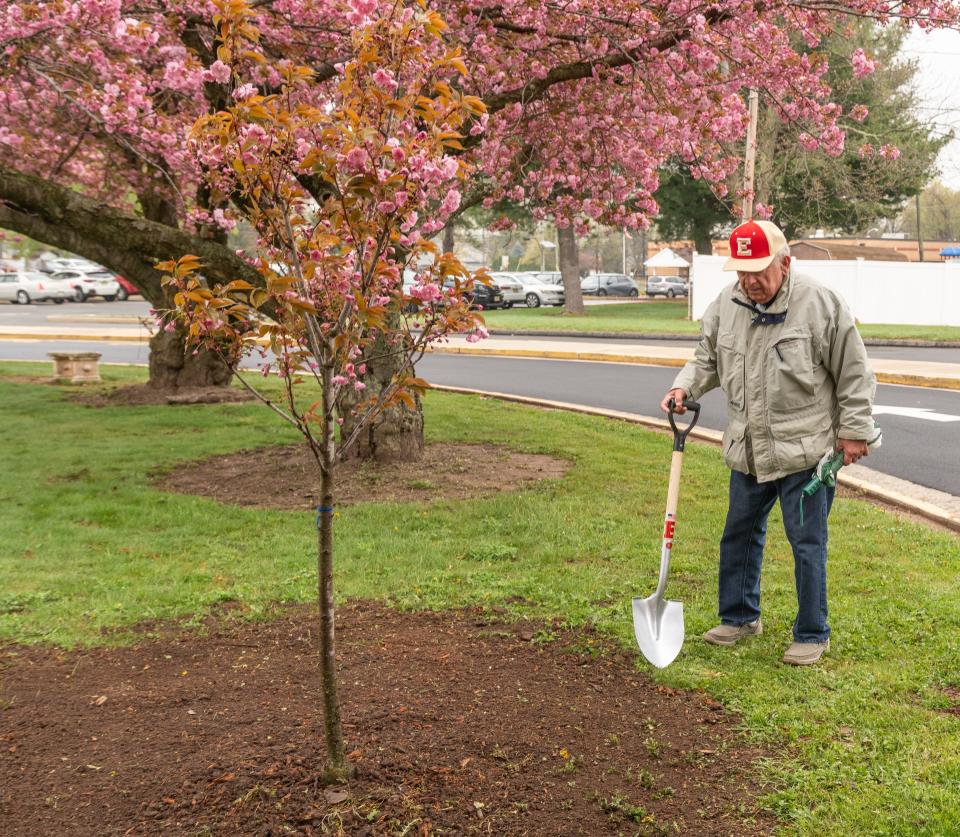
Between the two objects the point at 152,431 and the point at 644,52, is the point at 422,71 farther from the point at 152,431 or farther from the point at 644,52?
the point at 152,431

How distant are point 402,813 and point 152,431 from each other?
8.20 meters

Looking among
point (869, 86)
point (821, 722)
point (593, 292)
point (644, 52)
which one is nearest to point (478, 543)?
point (821, 722)

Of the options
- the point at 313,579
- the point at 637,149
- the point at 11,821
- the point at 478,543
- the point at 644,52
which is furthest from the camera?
the point at 637,149

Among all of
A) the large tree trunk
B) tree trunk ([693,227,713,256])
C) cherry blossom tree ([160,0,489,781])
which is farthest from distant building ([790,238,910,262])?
cherry blossom tree ([160,0,489,781])

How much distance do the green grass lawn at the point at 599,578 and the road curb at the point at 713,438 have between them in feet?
1.12

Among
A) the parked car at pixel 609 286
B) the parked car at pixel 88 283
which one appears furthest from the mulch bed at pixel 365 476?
the parked car at pixel 609 286

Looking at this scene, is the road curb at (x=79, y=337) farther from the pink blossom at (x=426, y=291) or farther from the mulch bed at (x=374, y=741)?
the pink blossom at (x=426, y=291)

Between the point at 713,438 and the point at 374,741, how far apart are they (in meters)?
6.76

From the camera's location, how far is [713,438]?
9.70m

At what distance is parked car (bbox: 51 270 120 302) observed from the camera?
43656 mm

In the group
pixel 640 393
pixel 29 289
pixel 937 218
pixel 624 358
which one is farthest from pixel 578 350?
pixel 937 218

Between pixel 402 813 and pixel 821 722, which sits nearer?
pixel 402 813

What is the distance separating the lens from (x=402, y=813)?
3096 millimetres

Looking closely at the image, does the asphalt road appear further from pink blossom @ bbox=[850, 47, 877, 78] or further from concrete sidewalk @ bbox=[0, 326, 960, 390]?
pink blossom @ bbox=[850, 47, 877, 78]
